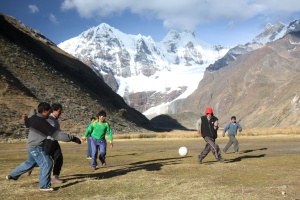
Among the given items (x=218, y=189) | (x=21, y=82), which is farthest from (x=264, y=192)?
(x=21, y=82)

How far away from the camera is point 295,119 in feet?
589

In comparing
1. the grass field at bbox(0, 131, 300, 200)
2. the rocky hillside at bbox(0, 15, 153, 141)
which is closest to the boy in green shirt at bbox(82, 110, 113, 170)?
the grass field at bbox(0, 131, 300, 200)

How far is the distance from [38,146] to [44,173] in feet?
2.95

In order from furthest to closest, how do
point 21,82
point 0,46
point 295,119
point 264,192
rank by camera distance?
1. point 295,119
2. point 0,46
3. point 21,82
4. point 264,192

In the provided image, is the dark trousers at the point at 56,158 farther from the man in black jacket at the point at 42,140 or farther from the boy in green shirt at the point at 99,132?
the boy in green shirt at the point at 99,132

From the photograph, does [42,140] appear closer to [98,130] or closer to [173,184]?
[173,184]

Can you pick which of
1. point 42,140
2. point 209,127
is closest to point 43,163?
point 42,140

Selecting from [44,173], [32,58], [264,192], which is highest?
[32,58]

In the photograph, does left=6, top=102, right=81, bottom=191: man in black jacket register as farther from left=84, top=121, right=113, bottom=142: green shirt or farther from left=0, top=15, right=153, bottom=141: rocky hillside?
left=0, top=15, right=153, bottom=141: rocky hillside

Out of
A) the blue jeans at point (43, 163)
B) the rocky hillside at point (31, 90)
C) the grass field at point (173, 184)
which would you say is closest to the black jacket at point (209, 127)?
the grass field at point (173, 184)

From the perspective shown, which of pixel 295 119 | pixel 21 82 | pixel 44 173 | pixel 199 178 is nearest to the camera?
pixel 44 173

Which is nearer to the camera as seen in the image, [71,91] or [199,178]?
[199,178]

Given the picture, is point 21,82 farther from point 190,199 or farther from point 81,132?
point 190,199

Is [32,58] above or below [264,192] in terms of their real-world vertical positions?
above
